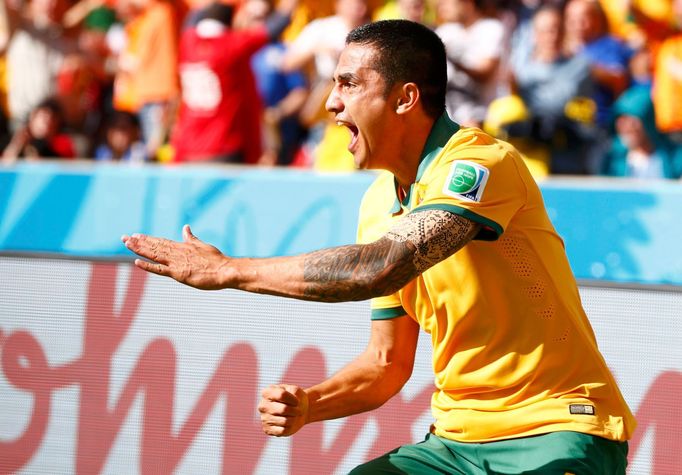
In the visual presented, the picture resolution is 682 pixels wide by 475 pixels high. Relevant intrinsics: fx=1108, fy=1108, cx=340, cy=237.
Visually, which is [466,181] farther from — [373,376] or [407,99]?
[373,376]

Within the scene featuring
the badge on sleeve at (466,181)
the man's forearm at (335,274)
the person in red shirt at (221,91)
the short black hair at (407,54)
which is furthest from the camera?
the person in red shirt at (221,91)

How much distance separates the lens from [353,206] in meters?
4.96

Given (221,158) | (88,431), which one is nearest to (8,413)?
(88,431)

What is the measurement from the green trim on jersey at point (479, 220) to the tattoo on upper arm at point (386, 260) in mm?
15

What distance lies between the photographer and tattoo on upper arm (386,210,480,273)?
2811 mm

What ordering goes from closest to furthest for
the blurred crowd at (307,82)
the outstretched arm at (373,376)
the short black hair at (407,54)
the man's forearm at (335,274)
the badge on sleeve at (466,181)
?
the man's forearm at (335,274), the badge on sleeve at (466,181), the short black hair at (407,54), the outstretched arm at (373,376), the blurred crowd at (307,82)

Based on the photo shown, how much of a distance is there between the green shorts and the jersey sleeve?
0.60 meters

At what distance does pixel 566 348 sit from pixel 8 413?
3.06 meters

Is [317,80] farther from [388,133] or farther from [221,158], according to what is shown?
[388,133]

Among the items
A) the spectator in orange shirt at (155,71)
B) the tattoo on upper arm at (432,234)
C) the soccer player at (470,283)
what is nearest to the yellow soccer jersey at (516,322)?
the soccer player at (470,283)

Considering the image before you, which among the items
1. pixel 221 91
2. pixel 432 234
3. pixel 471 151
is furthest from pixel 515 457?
pixel 221 91

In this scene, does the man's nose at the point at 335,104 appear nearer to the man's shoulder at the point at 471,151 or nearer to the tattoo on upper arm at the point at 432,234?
the man's shoulder at the point at 471,151

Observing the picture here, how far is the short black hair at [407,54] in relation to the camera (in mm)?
3145

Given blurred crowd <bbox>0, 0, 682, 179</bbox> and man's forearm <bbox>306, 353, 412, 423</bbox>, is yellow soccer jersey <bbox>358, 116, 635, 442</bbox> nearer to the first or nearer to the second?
man's forearm <bbox>306, 353, 412, 423</bbox>
